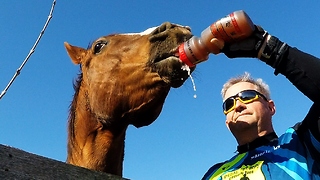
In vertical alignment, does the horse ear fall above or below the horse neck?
above

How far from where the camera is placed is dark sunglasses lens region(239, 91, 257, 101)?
296 centimetres

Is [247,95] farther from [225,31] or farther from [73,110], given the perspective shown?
[73,110]

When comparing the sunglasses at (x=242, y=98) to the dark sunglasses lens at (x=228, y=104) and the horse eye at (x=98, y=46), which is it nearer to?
the dark sunglasses lens at (x=228, y=104)

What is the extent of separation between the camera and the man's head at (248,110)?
9.32 ft

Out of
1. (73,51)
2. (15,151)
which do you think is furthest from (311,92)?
(73,51)

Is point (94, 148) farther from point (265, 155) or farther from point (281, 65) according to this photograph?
point (281, 65)

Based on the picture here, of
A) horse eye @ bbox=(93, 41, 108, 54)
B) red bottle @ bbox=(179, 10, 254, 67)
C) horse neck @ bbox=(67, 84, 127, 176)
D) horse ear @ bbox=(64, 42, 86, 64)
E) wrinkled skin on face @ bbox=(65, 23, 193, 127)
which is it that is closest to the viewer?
red bottle @ bbox=(179, 10, 254, 67)

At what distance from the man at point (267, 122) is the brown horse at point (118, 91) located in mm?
557

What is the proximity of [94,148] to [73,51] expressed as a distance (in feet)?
4.50

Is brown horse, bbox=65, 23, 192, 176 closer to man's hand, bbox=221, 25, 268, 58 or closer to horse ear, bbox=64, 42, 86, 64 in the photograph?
horse ear, bbox=64, 42, 86, 64

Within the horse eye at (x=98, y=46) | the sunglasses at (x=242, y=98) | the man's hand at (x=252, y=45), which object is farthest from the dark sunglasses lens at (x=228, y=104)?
the horse eye at (x=98, y=46)

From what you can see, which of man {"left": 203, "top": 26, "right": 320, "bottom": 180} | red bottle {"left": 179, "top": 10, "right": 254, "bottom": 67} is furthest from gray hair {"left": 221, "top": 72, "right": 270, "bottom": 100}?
red bottle {"left": 179, "top": 10, "right": 254, "bottom": 67}

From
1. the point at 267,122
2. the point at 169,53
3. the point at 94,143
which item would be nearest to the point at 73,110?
the point at 94,143

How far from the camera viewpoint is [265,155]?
2625mm
